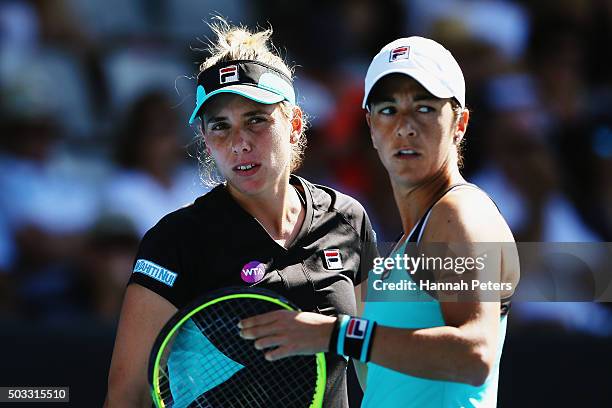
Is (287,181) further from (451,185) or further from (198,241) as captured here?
(451,185)

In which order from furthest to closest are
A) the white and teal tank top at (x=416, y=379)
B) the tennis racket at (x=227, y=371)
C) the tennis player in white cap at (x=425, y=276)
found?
the tennis racket at (x=227, y=371) < the white and teal tank top at (x=416, y=379) < the tennis player in white cap at (x=425, y=276)

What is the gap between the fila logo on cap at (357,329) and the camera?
2.64 meters

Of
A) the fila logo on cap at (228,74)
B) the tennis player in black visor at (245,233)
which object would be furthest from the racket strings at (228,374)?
the fila logo on cap at (228,74)

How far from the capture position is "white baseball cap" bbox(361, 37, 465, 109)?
9.39 ft

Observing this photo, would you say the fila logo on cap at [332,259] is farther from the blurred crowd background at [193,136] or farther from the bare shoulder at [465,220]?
the blurred crowd background at [193,136]

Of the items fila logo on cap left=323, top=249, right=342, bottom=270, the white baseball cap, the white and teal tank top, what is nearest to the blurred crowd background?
fila logo on cap left=323, top=249, right=342, bottom=270

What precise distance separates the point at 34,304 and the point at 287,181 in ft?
7.83

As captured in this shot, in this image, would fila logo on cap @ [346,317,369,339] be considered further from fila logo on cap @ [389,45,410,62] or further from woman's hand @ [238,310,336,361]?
fila logo on cap @ [389,45,410,62]

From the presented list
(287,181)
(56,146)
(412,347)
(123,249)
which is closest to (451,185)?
(412,347)

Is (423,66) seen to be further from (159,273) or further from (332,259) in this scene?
(159,273)

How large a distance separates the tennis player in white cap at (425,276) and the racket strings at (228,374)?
239mm

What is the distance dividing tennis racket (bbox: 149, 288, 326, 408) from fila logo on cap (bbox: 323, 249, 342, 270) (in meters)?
0.45

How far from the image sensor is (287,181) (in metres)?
3.58

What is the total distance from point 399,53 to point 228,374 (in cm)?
112
